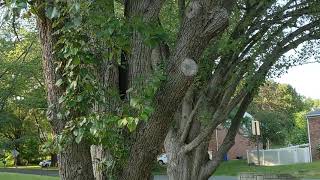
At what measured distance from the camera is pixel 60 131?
3.59 meters

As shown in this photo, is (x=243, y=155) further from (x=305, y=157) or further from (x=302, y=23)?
(x=302, y=23)

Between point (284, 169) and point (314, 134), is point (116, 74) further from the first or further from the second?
point (314, 134)

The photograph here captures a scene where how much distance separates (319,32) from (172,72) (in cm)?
815

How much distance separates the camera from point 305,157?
114ft

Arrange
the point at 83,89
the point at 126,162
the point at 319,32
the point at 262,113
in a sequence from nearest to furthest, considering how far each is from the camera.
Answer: the point at 83,89
the point at 126,162
the point at 319,32
the point at 262,113

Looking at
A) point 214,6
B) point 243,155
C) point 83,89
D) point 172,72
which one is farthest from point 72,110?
point 243,155

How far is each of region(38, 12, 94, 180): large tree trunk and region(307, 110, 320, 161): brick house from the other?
32868 millimetres

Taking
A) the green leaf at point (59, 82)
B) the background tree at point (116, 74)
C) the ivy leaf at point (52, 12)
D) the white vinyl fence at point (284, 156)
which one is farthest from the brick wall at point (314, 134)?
the ivy leaf at point (52, 12)

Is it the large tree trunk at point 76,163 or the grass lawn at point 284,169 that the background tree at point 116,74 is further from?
the grass lawn at point 284,169

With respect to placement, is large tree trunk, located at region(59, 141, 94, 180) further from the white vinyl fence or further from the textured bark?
the white vinyl fence

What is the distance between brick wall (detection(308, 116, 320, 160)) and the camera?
3459cm

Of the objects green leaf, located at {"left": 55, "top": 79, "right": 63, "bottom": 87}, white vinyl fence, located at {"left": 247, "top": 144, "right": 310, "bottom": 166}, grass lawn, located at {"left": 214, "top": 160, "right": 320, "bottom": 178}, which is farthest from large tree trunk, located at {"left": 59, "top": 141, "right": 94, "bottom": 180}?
white vinyl fence, located at {"left": 247, "top": 144, "right": 310, "bottom": 166}

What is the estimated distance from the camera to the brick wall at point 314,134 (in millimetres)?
34594

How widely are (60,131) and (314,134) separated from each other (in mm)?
33806
